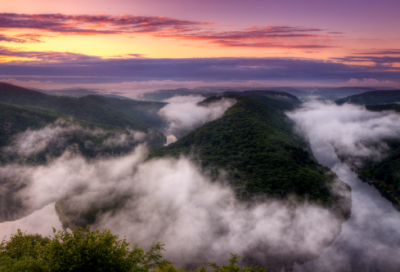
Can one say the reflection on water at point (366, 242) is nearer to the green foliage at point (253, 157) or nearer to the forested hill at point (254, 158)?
the forested hill at point (254, 158)

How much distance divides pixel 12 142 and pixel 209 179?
16620cm

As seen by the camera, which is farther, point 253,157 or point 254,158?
point 253,157

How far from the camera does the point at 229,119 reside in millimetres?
180000

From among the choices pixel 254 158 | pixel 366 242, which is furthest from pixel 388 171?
pixel 254 158

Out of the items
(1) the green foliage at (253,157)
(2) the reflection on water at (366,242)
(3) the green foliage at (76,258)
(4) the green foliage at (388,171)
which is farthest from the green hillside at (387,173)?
(3) the green foliage at (76,258)

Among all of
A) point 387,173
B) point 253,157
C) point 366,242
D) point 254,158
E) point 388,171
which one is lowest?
point 366,242

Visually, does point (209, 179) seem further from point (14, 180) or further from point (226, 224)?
point (14, 180)

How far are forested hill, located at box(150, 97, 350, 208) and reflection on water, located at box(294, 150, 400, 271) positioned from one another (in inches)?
694

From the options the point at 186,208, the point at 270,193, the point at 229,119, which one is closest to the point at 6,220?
the point at 186,208

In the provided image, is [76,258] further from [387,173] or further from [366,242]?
[387,173]

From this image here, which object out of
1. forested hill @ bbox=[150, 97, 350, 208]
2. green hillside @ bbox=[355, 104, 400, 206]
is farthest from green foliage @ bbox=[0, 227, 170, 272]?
green hillside @ bbox=[355, 104, 400, 206]

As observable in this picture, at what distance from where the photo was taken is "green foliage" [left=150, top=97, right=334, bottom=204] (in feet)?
325

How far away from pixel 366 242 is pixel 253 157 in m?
59.7

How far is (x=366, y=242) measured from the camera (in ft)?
309
